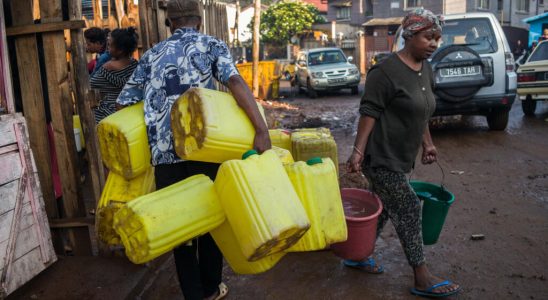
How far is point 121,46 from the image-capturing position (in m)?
3.95

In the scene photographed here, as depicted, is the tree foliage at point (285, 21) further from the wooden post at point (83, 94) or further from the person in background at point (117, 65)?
the wooden post at point (83, 94)

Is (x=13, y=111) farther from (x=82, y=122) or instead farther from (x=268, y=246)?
(x=268, y=246)

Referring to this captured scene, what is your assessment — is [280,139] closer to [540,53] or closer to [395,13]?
[540,53]

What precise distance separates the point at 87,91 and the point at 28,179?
73 centimetres

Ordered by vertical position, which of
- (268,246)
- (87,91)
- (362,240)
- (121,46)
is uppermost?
(121,46)

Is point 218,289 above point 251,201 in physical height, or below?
below

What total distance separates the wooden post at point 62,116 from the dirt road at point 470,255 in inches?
32.6

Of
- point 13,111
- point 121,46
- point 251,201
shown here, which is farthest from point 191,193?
point 121,46

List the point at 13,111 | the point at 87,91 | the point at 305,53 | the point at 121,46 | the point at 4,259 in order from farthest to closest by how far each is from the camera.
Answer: the point at 305,53, the point at 121,46, the point at 87,91, the point at 13,111, the point at 4,259

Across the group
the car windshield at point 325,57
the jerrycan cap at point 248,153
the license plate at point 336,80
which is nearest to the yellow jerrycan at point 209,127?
the jerrycan cap at point 248,153

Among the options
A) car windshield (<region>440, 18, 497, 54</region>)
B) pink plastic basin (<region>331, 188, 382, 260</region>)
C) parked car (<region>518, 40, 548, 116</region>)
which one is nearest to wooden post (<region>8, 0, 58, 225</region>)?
pink plastic basin (<region>331, 188, 382, 260</region>)

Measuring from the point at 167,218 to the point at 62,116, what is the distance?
167 centimetres

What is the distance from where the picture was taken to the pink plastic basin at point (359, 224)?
2943mm

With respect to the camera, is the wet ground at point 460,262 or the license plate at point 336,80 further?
the license plate at point 336,80
